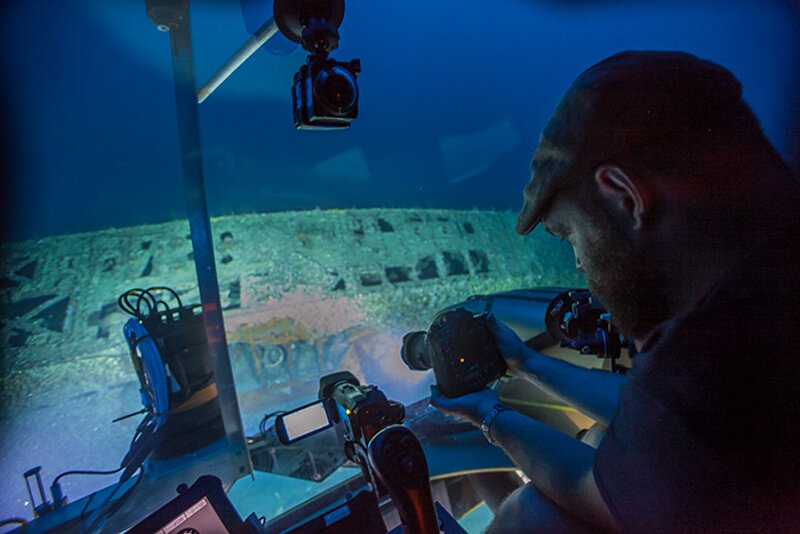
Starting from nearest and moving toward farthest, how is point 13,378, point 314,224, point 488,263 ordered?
point 13,378
point 314,224
point 488,263

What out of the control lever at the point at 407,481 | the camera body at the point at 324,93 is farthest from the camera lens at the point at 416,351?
the camera body at the point at 324,93

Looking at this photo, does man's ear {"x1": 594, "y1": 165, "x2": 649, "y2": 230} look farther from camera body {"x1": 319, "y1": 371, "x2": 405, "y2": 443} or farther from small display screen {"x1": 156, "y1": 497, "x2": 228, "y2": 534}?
small display screen {"x1": 156, "y1": 497, "x2": 228, "y2": 534}

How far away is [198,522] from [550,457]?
995 mm

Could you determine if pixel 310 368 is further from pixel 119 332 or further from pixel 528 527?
pixel 528 527

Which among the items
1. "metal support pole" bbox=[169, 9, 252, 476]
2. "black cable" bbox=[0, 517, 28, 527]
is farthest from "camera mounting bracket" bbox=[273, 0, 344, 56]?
"black cable" bbox=[0, 517, 28, 527]

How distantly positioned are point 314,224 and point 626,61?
6.50m

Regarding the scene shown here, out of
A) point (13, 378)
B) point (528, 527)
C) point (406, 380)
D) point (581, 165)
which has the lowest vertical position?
point (406, 380)

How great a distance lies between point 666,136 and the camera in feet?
2.37

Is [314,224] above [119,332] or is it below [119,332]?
above

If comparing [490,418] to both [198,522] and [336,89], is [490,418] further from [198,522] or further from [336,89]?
[336,89]

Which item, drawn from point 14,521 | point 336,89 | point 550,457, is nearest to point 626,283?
point 550,457

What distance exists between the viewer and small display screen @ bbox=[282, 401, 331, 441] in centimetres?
122

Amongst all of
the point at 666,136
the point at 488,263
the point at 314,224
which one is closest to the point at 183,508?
the point at 666,136

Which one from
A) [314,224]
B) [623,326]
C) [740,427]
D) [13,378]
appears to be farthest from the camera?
[314,224]
